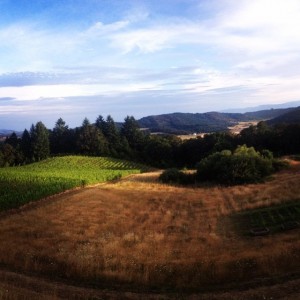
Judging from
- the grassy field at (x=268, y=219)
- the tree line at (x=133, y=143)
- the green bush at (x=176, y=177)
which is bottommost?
the green bush at (x=176, y=177)

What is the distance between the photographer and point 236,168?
48.4 m

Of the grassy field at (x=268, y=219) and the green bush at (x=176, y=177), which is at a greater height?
the grassy field at (x=268, y=219)

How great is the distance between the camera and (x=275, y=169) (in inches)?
2119

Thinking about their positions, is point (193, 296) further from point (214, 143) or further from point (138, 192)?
point (214, 143)

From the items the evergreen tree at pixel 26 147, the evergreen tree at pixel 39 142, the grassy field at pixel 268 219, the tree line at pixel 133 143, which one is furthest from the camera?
the evergreen tree at pixel 26 147

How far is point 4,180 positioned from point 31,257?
28.5m

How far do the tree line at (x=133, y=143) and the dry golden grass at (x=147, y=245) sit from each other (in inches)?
1776

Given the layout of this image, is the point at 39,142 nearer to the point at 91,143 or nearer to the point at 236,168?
the point at 91,143

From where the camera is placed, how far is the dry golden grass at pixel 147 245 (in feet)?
45.3

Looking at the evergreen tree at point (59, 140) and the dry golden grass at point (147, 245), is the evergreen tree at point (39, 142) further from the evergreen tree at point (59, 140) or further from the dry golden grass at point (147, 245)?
the dry golden grass at point (147, 245)

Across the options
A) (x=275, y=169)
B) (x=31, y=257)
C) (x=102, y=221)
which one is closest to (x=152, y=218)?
(x=102, y=221)

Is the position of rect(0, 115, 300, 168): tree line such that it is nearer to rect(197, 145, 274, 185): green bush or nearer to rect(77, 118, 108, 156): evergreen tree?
rect(77, 118, 108, 156): evergreen tree

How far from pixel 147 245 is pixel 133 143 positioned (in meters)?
85.6

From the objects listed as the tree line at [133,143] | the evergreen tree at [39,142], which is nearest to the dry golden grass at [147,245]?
the tree line at [133,143]
